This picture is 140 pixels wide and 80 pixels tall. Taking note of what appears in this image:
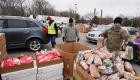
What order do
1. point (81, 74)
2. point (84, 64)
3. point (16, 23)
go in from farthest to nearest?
point (16, 23) < point (84, 64) < point (81, 74)

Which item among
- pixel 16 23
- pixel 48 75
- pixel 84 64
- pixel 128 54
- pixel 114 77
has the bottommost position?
pixel 128 54

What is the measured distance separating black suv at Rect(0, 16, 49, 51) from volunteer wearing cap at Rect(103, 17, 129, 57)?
14.1 ft

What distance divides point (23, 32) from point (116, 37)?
15.1ft

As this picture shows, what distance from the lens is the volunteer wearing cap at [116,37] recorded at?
15.1ft

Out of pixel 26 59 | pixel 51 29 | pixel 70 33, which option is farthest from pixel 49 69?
pixel 51 29

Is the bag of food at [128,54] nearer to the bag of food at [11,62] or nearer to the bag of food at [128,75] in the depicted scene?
the bag of food at [128,75]

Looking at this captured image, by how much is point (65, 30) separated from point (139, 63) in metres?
3.39

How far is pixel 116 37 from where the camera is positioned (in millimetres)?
4699

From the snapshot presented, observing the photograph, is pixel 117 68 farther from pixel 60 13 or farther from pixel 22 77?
pixel 60 13

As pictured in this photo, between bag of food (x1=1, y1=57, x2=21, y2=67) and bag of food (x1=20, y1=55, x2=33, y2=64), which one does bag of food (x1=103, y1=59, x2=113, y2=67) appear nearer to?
bag of food (x1=20, y1=55, x2=33, y2=64)

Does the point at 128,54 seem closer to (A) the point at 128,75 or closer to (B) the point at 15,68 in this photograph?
(A) the point at 128,75

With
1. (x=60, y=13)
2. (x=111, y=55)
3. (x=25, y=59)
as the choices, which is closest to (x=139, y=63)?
(x=111, y=55)

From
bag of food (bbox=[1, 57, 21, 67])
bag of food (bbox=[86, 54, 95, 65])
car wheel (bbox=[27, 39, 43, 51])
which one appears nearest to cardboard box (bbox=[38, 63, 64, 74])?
bag of food (bbox=[1, 57, 21, 67])

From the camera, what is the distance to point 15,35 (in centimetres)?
812
